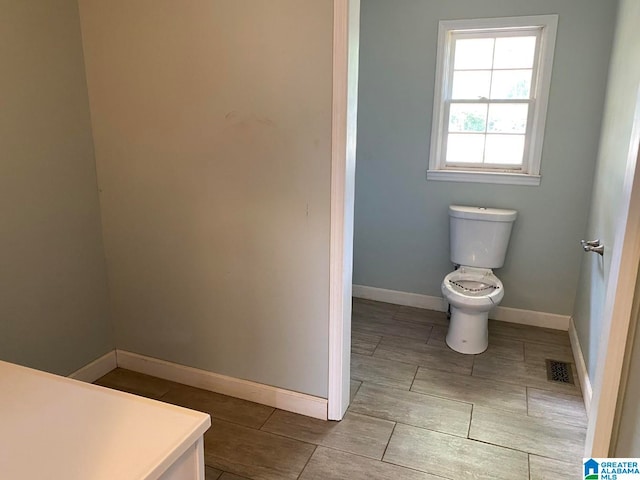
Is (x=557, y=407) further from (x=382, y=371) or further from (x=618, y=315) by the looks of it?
(x=618, y=315)

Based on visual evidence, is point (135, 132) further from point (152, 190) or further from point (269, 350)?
point (269, 350)

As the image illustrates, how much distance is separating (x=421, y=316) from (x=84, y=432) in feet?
9.18

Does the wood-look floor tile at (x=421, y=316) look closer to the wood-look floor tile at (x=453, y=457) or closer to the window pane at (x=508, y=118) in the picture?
the wood-look floor tile at (x=453, y=457)

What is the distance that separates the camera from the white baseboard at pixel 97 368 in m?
2.42

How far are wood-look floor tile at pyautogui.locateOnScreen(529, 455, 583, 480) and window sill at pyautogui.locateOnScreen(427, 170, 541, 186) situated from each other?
1.76 m

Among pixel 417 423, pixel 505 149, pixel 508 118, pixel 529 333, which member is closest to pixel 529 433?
pixel 417 423

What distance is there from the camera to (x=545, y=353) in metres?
2.87

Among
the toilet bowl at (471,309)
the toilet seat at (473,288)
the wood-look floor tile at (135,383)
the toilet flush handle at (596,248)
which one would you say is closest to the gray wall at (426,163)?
the toilet seat at (473,288)

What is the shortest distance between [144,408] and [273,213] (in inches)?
48.4

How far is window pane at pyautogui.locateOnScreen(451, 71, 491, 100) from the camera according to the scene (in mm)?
3107

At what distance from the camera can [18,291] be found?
2045mm

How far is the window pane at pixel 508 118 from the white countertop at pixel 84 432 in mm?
2863

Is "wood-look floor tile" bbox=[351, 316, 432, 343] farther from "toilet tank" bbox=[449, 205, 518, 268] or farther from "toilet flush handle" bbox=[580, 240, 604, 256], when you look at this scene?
"toilet flush handle" bbox=[580, 240, 604, 256]

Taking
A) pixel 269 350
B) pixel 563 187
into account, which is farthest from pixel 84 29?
pixel 563 187
